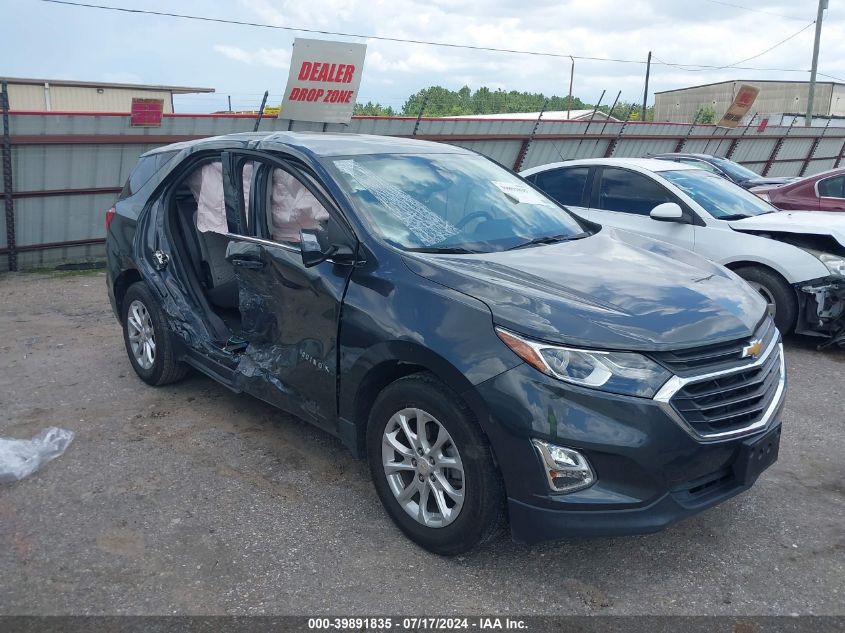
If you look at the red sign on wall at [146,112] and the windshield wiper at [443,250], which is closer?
the windshield wiper at [443,250]

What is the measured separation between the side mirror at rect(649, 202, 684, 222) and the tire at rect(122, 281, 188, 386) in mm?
4084

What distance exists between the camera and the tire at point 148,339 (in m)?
A: 4.96

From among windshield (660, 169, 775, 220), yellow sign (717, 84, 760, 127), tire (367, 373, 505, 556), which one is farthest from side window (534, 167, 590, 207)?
yellow sign (717, 84, 760, 127)

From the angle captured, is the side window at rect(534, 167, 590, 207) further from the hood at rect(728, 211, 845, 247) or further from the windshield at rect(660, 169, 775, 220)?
the hood at rect(728, 211, 845, 247)

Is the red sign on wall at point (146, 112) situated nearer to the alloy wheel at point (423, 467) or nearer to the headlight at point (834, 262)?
the headlight at point (834, 262)

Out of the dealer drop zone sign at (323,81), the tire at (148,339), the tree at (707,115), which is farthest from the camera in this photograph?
the tree at (707,115)

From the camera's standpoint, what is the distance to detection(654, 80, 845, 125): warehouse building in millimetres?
67750

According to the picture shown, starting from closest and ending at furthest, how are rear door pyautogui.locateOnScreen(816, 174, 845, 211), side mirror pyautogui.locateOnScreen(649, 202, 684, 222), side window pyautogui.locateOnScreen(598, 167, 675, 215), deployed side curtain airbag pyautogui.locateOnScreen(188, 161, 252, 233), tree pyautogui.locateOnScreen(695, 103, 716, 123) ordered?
deployed side curtain airbag pyautogui.locateOnScreen(188, 161, 252, 233)
side mirror pyautogui.locateOnScreen(649, 202, 684, 222)
side window pyautogui.locateOnScreen(598, 167, 675, 215)
rear door pyautogui.locateOnScreen(816, 174, 845, 211)
tree pyautogui.locateOnScreen(695, 103, 716, 123)

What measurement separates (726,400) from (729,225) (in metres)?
4.18

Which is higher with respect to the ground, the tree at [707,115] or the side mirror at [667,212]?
the tree at [707,115]

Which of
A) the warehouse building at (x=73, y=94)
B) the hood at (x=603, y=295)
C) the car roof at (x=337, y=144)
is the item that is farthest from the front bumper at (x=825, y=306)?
the warehouse building at (x=73, y=94)

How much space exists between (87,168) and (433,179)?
7.89 metres

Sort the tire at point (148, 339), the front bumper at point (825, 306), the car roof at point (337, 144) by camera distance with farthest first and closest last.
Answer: the front bumper at point (825, 306) → the tire at point (148, 339) → the car roof at point (337, 144)

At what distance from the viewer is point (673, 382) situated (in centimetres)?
281
